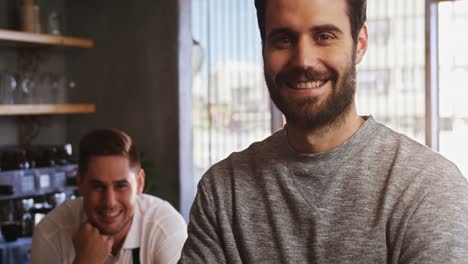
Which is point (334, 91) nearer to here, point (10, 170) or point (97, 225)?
point (97, 225)

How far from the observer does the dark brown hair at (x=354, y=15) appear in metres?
1.02

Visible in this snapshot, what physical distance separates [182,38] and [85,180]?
231cm

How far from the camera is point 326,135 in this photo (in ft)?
3.39

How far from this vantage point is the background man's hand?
2.15 metres

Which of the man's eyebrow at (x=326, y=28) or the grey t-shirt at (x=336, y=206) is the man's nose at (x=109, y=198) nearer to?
the grey t-shirt at (x=336, y=206)

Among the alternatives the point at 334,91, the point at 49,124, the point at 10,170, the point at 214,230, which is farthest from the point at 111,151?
the point at 49,124

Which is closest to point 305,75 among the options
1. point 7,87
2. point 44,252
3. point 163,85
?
point 44,252

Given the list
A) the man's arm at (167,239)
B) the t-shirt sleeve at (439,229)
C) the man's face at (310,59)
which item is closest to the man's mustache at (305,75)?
the man's face at (310,59)

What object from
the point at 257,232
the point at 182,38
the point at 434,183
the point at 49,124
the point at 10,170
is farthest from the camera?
the point at 49,124

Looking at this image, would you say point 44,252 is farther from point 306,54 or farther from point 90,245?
point 306,54

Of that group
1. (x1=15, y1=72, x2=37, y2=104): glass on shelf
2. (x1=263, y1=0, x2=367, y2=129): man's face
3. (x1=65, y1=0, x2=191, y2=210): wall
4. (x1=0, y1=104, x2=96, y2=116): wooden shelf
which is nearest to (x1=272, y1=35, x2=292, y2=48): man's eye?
(x1=263, y1=0, x2=367, y2=129): man's face

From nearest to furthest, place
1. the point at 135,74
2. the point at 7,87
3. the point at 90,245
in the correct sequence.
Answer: the point at 90,245, the point at 7,87, the point at 135,74

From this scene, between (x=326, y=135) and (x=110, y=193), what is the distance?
134cm

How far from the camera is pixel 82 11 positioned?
4.78m
